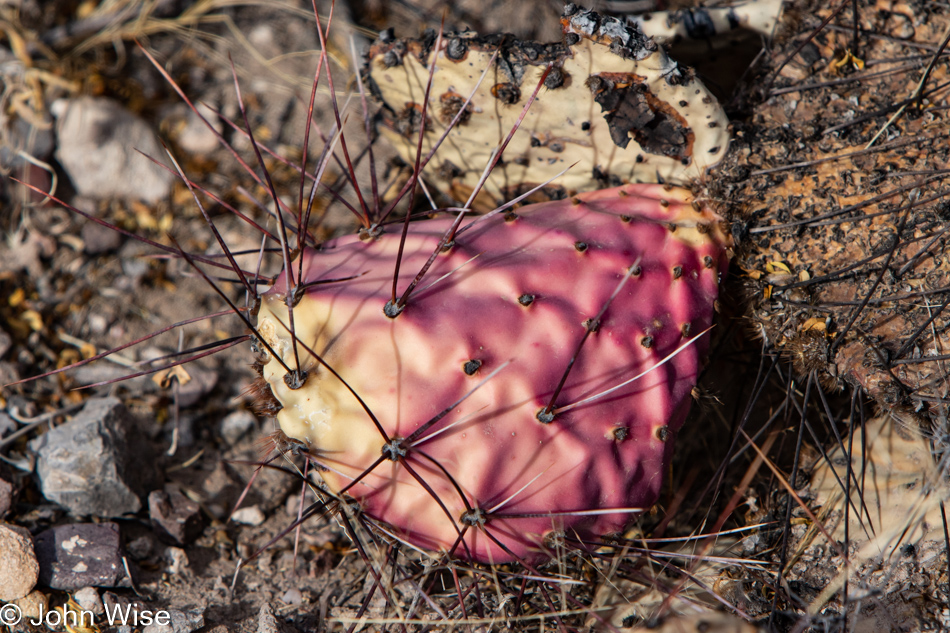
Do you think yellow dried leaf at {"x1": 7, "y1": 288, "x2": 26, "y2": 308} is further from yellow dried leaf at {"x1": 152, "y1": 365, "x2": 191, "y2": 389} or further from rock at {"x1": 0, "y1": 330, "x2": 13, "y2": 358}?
yellow dried leaf at {"x1": 152, "y1": 365, "x2": 191, "y2": 389}

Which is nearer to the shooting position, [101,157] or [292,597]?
[292,597]

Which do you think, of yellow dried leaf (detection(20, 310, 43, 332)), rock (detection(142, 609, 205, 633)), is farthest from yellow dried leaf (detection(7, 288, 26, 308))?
rock (detection(142, 609, 205, 633))

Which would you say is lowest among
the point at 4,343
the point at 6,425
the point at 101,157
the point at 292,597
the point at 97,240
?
the point at 292,597

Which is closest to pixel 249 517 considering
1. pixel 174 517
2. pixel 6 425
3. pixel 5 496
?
pixel 174 517

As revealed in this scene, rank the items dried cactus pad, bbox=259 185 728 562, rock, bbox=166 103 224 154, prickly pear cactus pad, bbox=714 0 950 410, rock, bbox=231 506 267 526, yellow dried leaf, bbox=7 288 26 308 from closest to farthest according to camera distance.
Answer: dried cactus pad, bbox=259 185 728 562, prickly pear cactus pad, bbox=714 0 950 410, rock, bbox=231 506 267 526, yellow dried leaf, bbox=7 288 26 308, rock, bbox=166 103 224 154

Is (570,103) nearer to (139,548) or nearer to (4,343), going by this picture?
(139,548)

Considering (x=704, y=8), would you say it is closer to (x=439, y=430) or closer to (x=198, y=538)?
(x=439, y=430)

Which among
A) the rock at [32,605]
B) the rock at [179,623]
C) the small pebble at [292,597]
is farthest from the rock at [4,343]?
the small pebble at [292,597]
